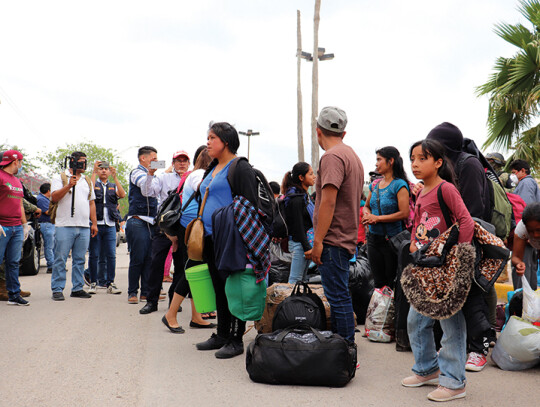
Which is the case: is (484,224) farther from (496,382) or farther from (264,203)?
(264,203)

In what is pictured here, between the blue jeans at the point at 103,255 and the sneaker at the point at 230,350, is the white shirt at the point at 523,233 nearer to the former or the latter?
the sneaker at the point at 230,350

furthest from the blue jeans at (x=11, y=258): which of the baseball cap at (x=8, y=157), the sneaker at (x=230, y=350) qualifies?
the sneaker at (x=230, y=350)

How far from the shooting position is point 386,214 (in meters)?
5.64

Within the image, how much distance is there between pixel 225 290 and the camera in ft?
16.1

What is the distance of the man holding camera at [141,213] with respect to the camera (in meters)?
7.62

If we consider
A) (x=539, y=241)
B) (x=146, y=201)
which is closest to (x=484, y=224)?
(x=539, y=241)

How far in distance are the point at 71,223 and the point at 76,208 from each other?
0.75ft

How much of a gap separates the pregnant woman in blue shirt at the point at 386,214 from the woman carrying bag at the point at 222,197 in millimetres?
1455

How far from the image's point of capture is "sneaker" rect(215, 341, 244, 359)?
4832mm

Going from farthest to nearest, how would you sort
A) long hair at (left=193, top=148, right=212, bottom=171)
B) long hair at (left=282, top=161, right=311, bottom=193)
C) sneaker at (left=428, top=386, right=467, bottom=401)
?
long hair at (left=282, top=161, right=311, bottom=193) → long hair at (left=193, top=148, right=212, bottom=171) → sneaker at (left=428, top=386, right=467, bottom=401)

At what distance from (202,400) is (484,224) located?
89.3 inches

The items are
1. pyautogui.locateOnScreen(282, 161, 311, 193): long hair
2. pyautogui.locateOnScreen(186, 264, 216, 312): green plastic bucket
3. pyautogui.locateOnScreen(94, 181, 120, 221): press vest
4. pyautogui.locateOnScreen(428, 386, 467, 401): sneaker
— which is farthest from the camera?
pyautogui.locateOnScreen(94, 181, 120, 221): press vest

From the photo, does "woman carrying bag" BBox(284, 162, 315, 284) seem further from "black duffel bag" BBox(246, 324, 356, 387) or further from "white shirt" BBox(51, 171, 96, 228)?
"white shirt" BBox(51, 171, 96, 228)

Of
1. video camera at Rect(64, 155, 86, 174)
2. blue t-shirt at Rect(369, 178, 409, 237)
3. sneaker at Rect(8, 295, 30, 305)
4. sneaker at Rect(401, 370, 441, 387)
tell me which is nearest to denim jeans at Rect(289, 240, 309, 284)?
blue t-shirt at Rect(369, 178, 409, 237)
